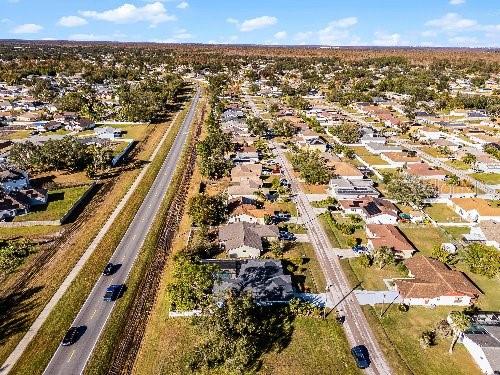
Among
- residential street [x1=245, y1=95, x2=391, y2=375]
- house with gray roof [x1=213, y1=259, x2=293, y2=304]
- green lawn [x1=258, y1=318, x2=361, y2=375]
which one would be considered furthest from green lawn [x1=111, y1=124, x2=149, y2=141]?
green lawn [x1=258, y1=318, x2=361, y2=375]

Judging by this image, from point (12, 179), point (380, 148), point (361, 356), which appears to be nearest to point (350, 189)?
point (380, 148)

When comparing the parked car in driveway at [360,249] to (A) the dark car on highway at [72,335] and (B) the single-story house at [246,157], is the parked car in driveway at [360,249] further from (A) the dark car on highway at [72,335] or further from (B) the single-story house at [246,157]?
(B) the single-story house at [246,157]

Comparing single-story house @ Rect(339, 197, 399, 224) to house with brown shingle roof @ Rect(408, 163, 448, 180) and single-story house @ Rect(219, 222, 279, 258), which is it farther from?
house with brown shingle roof @ Rect(408, 163, 448, 180)

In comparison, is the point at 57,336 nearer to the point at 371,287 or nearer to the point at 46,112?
the point at 371,287

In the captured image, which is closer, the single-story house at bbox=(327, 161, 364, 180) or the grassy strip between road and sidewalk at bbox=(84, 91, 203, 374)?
the grassy strip between road and sidewalk at bbox=(84, 91, 203, 374)

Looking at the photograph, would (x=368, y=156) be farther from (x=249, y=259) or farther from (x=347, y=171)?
(x=249, y=259)

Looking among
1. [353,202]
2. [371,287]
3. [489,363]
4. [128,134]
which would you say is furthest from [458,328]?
[128,134]
